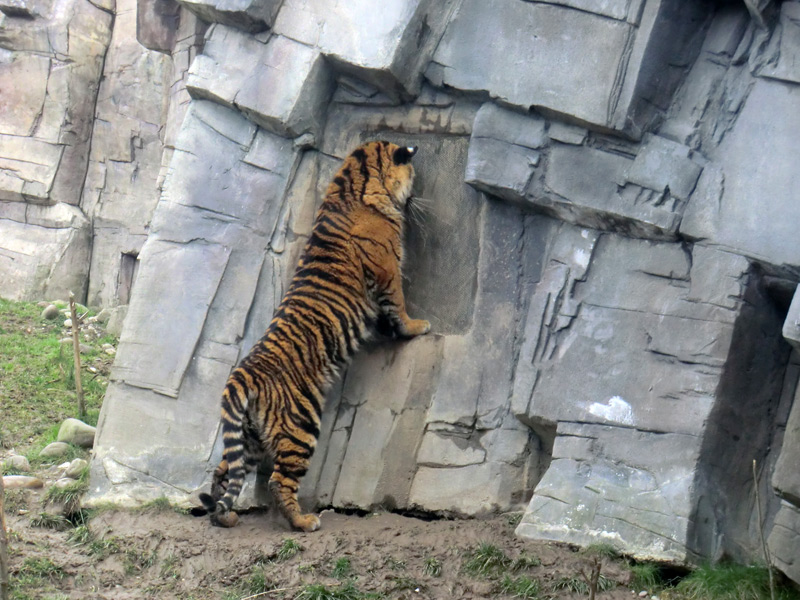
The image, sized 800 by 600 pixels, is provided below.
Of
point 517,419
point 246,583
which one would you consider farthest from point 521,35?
point 246,583

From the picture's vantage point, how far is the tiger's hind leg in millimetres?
5594

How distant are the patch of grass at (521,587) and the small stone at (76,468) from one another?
305 cm

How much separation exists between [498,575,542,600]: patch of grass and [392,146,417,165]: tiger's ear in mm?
2693

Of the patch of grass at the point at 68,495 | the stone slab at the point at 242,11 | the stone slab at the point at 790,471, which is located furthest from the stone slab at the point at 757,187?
the patch of grass at the point at 68,495

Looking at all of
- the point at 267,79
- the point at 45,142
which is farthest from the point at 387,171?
the point at 45,142

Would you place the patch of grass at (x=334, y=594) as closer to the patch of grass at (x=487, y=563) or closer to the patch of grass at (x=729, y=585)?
the patch of grass at (x=487, y=563)

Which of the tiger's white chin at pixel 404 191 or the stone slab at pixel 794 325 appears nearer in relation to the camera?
the stone slab at pixel 794 325

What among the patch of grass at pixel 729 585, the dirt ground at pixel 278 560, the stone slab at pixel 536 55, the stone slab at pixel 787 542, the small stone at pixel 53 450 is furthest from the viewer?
the small stone at pixel 53 450

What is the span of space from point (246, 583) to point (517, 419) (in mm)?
1780

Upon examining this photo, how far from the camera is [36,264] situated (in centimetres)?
1092

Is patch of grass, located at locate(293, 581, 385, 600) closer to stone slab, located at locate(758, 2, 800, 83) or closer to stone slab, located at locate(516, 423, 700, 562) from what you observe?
stone slab, located at locate(516, 423, 700, 562)

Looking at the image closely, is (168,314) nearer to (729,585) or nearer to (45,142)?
(729,585)

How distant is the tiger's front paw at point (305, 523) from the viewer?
219 inches

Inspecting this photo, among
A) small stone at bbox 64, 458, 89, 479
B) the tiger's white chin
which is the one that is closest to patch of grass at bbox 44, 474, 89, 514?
small stone at bbox 64, 458, 89, 479
